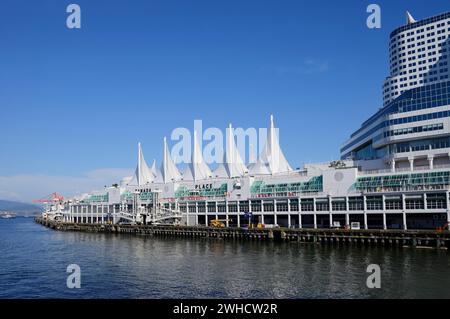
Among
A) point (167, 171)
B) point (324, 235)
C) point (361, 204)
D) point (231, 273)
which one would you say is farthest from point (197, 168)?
point (231, 273)

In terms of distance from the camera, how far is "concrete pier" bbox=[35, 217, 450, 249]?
2173 inches

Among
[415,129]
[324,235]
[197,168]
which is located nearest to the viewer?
[324,235]

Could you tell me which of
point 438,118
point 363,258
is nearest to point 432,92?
point 438,118

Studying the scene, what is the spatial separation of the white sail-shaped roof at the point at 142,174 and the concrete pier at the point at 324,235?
1219 inches

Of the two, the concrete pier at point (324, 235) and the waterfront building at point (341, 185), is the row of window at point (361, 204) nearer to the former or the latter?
the waterfront building at point (341, 185)

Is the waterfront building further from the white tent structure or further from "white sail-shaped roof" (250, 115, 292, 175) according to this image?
the white tent structure

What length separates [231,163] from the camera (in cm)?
10269

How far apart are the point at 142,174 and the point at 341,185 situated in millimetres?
70390

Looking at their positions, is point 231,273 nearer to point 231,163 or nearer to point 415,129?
point 415,129

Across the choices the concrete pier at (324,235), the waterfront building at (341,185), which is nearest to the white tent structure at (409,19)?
the waterfront building at (341,185)

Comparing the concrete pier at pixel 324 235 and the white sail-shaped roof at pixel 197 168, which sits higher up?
the white sail-shaped roof at pixel 197 168

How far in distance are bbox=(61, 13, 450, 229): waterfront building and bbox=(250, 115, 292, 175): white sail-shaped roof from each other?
9.2 inches

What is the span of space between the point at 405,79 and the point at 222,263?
116 m

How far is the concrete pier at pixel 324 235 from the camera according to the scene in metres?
55.2
